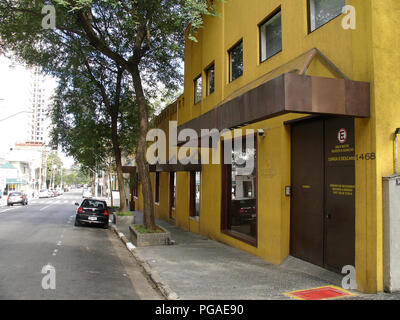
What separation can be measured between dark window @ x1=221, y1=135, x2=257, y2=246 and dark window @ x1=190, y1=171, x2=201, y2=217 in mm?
3265

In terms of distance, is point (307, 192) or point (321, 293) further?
point (307, 192)

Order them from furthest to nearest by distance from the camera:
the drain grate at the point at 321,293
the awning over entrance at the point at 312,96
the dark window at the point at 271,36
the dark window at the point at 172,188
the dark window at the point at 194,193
A: 1. the dark window at the point at 172,188
2. the dark window at the point at 194,193
3. the dark window at the point at 271,36
4. the drain grate at the point at 321,293
5. the awning over entrance at the point at 312,96

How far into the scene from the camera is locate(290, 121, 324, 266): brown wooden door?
6770mm

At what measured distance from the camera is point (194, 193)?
579 inches

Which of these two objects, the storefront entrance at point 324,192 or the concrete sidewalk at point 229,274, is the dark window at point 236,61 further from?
the concrete sidewalk at point 229,274

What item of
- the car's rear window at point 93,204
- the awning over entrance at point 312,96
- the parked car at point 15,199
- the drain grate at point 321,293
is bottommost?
the parked car at point 15,199

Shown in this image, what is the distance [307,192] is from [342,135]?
1.62 metres

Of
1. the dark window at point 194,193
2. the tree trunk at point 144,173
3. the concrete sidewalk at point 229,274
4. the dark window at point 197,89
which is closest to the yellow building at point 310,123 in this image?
the concrete sidewalk at point 229,274

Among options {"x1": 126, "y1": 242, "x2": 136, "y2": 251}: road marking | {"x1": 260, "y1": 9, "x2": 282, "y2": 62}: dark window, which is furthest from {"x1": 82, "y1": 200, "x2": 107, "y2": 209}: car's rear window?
{"x1": 260, "y1": 9, "x2": 282, "y2": 62}: dark window

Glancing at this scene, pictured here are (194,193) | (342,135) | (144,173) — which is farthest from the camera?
(194,193)

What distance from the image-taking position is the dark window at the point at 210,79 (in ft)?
41.4

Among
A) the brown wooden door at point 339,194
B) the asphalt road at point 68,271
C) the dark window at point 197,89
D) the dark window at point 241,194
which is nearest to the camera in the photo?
the asphalt road at point 68,271

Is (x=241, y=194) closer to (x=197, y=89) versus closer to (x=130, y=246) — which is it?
(x=130, y=246)

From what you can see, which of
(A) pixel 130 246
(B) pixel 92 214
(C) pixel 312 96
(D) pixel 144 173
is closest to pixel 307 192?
(C) pixel 312 96
